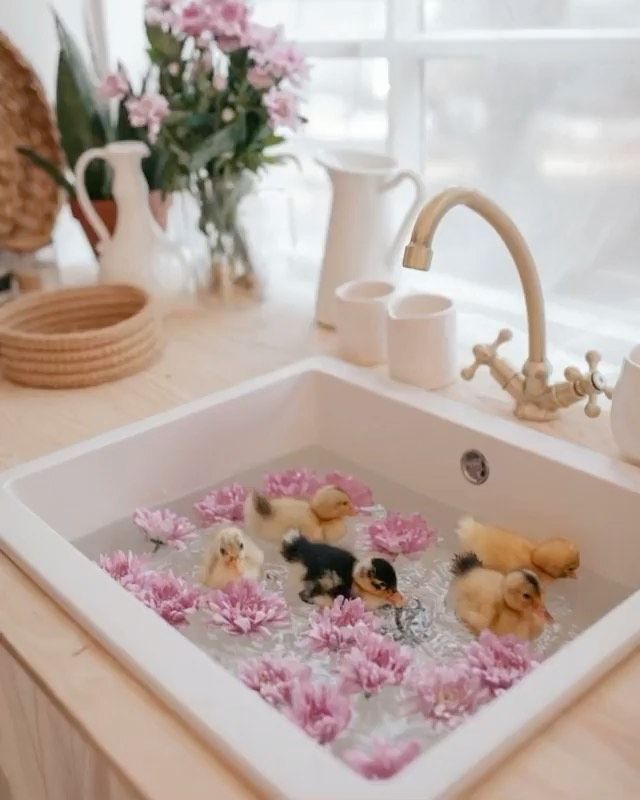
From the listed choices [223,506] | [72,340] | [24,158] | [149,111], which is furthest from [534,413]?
[24,158]

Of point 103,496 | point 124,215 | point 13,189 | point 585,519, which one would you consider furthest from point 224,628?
point 13,189

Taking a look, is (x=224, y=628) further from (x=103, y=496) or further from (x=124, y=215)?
(x=124, y=215)

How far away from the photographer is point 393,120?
1.60 meters

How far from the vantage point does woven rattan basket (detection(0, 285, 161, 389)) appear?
1.23 metres

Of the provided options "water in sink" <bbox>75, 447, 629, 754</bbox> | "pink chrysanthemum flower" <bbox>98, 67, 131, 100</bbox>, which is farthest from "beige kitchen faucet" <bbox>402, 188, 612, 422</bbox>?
"pink chrysanthemum flower" <bbox>98, 67, 131, 100</bbox>

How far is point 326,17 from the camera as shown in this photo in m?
1.69

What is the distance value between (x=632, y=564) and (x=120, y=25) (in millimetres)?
1393

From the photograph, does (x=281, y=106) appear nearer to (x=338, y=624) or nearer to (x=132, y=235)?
(x=132, y=235)

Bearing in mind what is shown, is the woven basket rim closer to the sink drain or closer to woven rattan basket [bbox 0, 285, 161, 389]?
woven rattan basket [bbox 0, 285, 161, 389]

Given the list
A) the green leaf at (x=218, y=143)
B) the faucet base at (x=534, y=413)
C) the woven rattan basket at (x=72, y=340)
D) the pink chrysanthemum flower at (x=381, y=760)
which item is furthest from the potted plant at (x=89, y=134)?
the pink chrysanthemum flower at (x=381, y=760)

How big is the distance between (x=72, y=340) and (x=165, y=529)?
30 cm

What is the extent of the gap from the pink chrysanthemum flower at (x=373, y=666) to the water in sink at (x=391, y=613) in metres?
0.01

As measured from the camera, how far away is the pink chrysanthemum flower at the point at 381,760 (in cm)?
67

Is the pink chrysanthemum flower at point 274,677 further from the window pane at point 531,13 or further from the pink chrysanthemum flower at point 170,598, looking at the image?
the window pane at point 531,13
